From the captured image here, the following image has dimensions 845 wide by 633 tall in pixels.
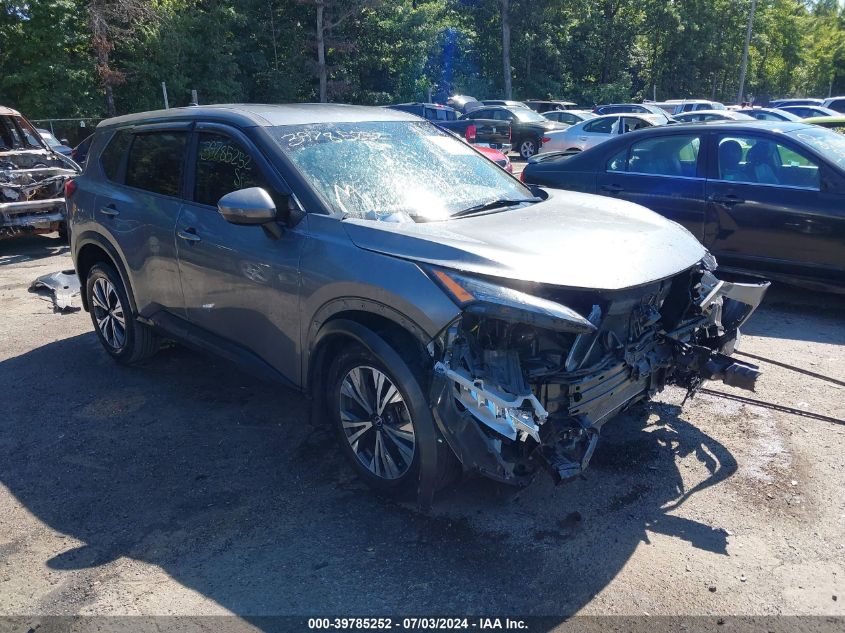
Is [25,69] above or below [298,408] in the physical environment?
above

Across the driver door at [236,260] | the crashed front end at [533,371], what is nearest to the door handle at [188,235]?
the driver door at [236,260]

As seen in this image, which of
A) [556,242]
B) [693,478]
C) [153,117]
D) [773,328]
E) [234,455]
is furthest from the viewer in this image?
[773,328]

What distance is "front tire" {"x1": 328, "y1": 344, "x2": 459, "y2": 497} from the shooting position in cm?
316

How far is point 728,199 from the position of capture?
640 cm

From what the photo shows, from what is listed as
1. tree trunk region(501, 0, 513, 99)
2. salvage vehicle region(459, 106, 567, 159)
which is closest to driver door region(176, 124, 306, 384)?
salvage vehicle region(459, 106, 567, 159)

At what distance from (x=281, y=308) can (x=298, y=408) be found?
1075 millimetres

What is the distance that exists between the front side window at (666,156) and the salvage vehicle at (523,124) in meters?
15.0

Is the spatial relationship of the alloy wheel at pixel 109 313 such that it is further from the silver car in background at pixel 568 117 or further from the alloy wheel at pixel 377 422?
the silver car in background at pixel 568 117

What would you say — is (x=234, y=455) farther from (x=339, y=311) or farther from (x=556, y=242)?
(x=556, y=242)

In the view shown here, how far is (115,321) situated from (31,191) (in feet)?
19.6

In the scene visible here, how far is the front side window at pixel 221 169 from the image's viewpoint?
3973 mm

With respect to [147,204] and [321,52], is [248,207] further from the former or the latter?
[321,52]

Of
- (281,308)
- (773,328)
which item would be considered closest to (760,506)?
(281,308)

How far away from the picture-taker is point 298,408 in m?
4.63
